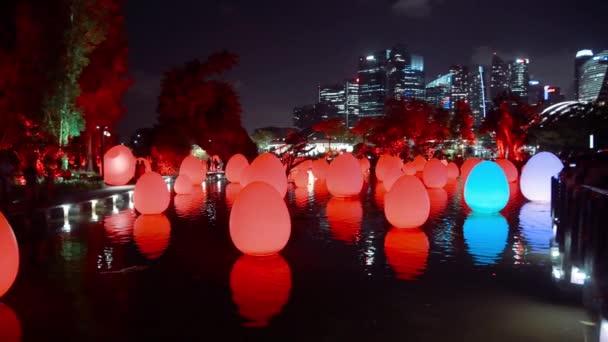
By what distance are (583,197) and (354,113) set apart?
5164 inches

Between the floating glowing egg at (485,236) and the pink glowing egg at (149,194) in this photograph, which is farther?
the pink glowing egg at (149,194)

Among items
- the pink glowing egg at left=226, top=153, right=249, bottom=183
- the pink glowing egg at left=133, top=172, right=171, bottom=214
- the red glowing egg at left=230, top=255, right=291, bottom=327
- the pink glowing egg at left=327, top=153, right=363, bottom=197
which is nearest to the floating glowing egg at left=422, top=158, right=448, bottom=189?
the pink glowing egg at left=327, top=153, right=363, bottom=197

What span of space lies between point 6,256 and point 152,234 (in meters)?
5.51

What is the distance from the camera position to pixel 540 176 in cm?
1814

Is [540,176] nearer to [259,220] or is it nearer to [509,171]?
[509,171]

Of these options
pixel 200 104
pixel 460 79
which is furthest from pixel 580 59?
pixel 200 104

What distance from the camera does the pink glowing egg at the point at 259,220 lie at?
8789 millimetres

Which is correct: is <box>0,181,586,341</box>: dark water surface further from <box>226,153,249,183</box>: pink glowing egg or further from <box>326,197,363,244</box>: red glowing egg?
<box>226,153,249,183</box>: pink glowing egg

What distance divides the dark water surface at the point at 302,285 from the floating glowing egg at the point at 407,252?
0.03 metres

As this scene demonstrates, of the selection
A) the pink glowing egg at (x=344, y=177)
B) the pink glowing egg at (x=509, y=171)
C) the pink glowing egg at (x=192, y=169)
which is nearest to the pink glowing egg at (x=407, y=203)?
the pink glowing egg at (x=344, y=177)

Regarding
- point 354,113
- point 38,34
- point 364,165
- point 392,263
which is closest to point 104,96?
point 38,34

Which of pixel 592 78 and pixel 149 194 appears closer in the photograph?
pixel 149 194

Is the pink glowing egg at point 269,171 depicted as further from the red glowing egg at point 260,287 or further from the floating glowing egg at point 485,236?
the red glowing egg at point 260,287

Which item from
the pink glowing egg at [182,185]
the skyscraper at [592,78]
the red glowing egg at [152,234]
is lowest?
the red glowing egg at [152,234]
